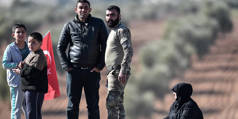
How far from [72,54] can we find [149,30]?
67.5 m

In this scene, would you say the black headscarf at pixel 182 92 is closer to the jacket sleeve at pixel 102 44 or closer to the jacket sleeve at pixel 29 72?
the jacket sleeve at pixel 102 44

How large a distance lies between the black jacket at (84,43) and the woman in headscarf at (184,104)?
3.49 feet

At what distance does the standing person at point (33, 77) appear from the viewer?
22.4 ft

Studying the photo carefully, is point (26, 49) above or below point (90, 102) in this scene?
above

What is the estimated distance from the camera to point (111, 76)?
22.5 ft

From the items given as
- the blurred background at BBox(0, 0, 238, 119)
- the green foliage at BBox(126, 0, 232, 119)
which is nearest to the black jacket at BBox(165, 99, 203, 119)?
the blurred background at BBox(0, 0, 238, 119)

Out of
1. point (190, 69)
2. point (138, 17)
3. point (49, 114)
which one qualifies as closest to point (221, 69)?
point (190, 69)

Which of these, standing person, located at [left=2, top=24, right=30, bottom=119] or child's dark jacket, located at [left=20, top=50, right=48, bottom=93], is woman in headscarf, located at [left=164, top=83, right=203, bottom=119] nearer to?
child's dark jacket, located at [left=20, top=50, right=48, bottom=93]

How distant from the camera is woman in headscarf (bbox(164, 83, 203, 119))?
6574 mm

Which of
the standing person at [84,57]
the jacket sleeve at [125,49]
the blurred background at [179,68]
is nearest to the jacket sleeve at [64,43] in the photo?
the standing person at [84,57]

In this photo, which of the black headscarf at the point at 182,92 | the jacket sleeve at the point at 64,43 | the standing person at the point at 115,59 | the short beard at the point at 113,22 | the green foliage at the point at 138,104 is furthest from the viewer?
the green foliage at the point at 138,104

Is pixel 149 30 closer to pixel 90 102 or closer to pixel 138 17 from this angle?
pixel 138 17

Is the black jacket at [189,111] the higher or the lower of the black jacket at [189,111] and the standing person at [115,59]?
the lower

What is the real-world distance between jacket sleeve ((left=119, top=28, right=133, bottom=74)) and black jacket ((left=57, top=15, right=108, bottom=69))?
0.40 meters
